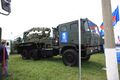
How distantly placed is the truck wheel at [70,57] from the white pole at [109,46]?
12.2ft

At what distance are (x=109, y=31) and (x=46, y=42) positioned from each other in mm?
6572

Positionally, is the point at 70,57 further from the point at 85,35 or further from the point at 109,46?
the point at 109,46

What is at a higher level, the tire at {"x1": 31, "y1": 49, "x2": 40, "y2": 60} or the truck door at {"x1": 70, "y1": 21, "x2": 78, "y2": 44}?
the truck door at {"x1": 70, "y1": 21, "x2": 78, "y2": 44}

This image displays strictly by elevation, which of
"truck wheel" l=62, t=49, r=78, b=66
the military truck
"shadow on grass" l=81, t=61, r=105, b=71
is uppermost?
the military truck

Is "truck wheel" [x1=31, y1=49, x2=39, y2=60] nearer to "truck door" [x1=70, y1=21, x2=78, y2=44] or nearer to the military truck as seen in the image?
the military truck

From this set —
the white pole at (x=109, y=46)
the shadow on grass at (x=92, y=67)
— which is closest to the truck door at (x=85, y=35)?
the shadow on grass at (x=92, y=67)

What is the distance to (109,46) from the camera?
9.43m

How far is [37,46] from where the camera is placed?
16.0 m

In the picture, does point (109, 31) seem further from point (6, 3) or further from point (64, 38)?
point (6, 3)

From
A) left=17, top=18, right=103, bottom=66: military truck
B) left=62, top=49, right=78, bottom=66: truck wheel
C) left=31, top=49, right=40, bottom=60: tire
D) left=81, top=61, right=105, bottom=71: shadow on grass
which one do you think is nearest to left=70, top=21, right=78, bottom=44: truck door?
left=17, top=18, right=103, bottom=66: military truck

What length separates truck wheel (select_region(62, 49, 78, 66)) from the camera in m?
13.0

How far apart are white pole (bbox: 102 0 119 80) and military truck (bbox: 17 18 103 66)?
11.0 ft

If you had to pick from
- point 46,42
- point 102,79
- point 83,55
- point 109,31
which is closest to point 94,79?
point 102,79

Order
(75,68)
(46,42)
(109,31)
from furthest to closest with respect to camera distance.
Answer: (46,42) < (75,68) < (109,31)
